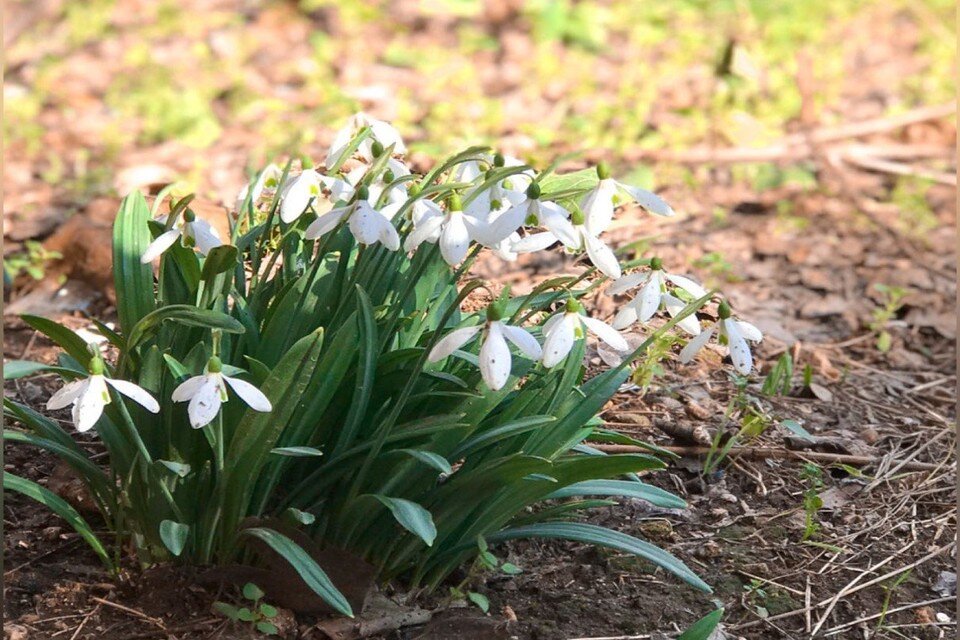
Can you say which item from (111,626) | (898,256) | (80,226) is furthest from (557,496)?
(898,256)

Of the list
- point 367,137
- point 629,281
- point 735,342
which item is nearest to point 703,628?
point 735,342

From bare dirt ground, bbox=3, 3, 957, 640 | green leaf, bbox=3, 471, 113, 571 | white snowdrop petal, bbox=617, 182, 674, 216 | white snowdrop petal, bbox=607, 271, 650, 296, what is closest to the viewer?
white snowdrop petal, bbox=617, 182, 674, 216

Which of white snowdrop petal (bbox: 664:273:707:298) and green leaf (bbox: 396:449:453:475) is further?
white snowdrop petal (bbox: 664:273:707:298)

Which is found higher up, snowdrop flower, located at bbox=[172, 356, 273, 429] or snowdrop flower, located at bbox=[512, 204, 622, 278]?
snowdrop flower, located at bbox=[512, 204, 622, 278]

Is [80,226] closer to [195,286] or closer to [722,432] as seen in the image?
[195,286]

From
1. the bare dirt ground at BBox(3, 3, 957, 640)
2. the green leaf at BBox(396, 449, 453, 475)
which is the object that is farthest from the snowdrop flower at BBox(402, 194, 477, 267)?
the bare dirt ground at BBox(3, 3, 957, 640)

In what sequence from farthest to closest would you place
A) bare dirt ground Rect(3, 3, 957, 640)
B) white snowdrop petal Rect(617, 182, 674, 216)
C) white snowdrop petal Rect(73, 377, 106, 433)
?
bare dirt ground Rect(3, 3, 957, 640) → white snowdrop petal Rect(617, 182, 674, 216) → white snowdrop petal Rect(73, 377, 106, 433)

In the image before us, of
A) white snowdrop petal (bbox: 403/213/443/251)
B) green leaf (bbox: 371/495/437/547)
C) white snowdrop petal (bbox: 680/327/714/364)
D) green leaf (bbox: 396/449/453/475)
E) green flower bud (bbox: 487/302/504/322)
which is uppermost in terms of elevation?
white snowdrop petal (bbox: 403/213/443/251)

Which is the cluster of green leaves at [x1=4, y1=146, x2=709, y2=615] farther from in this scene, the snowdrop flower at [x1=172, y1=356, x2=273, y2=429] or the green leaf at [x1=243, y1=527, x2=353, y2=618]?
the snowdrop flower at [x1=172, y1=356, x2=273, y2=429]
